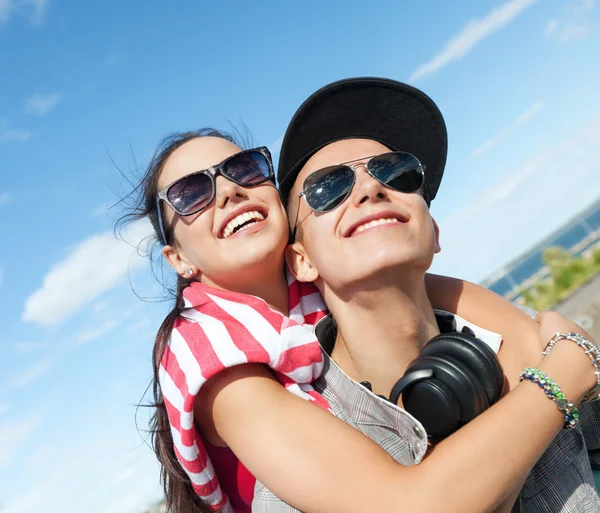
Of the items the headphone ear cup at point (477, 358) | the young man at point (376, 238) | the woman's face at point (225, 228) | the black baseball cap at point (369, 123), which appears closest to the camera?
the headphone ear cup at point (477, 358)

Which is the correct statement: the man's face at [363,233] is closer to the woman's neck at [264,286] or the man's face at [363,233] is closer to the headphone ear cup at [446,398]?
the woman's neck at [264,286]

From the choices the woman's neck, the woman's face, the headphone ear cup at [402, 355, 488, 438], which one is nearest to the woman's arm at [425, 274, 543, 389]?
the headphone ear cup at [402, 355, 488, 438]

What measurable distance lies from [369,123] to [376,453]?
6.52ft

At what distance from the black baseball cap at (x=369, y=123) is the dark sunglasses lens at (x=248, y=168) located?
0.50 feet

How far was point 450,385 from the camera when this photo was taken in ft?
8.15

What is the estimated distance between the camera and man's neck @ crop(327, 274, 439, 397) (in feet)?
9.98

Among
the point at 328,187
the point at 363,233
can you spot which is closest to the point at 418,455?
the point at 363,233

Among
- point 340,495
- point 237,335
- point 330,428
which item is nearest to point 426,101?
point 237,335

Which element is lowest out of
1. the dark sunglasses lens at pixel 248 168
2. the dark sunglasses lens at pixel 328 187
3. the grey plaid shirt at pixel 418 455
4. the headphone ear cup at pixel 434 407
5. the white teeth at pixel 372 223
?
the grey plaid shirt at pixel 418 455

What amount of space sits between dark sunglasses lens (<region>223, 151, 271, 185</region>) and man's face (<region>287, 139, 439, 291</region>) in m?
0.31

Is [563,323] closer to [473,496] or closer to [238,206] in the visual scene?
[473,496]

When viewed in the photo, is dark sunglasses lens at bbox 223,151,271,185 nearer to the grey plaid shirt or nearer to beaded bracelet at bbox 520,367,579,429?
the grey plaid shirt

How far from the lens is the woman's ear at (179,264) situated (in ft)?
11.2

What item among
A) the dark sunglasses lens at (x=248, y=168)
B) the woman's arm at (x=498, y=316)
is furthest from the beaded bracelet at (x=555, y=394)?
the dark sunglasses lens at (x=248, y=168)
